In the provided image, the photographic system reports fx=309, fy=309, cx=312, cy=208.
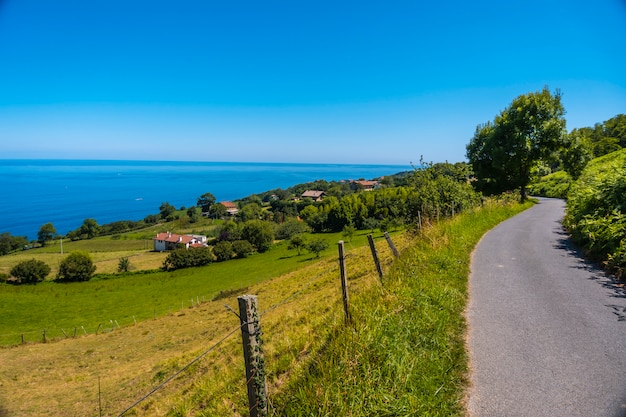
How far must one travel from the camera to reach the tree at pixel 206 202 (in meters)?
173

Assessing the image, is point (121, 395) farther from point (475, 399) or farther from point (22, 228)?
point (22, 228)

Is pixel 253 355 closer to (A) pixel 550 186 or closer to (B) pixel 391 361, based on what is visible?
(B) pixel 391 361

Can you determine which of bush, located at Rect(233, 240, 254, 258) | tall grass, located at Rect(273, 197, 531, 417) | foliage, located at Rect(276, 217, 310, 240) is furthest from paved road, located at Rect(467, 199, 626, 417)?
foliage, located at Rect(276, 217, 310, 240)

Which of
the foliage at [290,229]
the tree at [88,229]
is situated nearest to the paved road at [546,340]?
the foliage at [290,229]

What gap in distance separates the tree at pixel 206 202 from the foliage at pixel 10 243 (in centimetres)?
7736

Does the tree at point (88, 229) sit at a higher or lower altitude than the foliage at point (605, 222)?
lower

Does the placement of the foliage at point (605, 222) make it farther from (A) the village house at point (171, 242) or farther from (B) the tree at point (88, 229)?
(B) the tree at point (88, 229)

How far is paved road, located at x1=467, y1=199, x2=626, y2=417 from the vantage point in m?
4.01

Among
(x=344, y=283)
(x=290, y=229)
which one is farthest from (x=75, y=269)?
(x=344, y=283)

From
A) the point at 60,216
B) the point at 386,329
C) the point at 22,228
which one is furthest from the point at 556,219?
the point at 60,216

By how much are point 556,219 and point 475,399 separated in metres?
19.2

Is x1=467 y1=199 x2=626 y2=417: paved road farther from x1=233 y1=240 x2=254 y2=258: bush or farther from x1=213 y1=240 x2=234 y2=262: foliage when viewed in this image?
x1=233 y1=240 x2=254 y2=258: bush

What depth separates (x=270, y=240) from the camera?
88.1 m

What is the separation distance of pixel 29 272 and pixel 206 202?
12265cm
